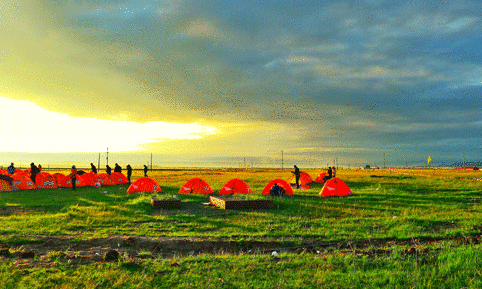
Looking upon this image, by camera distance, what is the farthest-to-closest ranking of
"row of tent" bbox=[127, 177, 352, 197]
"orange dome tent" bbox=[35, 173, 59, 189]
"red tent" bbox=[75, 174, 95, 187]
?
"red tent" bbox=[75, 174, 95, 187]
"orange dome tent" bbox=[35, 173, 59, 189]
"row of tent" bbox=[127, 177, 352, 197]

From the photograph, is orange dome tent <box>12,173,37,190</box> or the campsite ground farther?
orange dome tent <box>12,173,37,190</box>

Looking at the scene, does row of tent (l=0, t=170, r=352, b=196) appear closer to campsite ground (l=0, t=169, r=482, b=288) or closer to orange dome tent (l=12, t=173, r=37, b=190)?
orange dome tent (l=12, t=173, r=37, b=190)

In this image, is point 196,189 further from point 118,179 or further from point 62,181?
point 62,181

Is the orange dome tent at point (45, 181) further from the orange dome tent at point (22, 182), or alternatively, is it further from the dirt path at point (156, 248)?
the dirt path at point (156, 248)

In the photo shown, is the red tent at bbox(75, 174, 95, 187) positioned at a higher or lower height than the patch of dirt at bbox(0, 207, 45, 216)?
higher

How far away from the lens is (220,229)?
42.0 feet

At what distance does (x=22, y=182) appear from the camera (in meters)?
29.7

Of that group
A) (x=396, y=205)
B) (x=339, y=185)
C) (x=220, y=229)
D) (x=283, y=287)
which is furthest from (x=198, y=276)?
(x=339, y=185)

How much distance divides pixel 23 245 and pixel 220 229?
6.99 m

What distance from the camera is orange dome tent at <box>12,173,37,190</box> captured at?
2934 cm

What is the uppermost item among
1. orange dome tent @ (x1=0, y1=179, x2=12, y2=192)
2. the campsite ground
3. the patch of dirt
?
orange dome tent @ (x1=0, y1=179, x2=12, y2=192)

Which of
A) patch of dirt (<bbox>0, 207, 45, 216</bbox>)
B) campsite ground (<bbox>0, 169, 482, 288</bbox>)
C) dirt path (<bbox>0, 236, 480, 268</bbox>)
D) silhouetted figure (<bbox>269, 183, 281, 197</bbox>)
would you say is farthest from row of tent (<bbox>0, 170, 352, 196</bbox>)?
dirt path (<bbox>0, 236, 480, 268</bbox>)

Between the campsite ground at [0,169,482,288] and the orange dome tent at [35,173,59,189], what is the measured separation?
565 inches

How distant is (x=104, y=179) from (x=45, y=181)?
5692 millimetres
